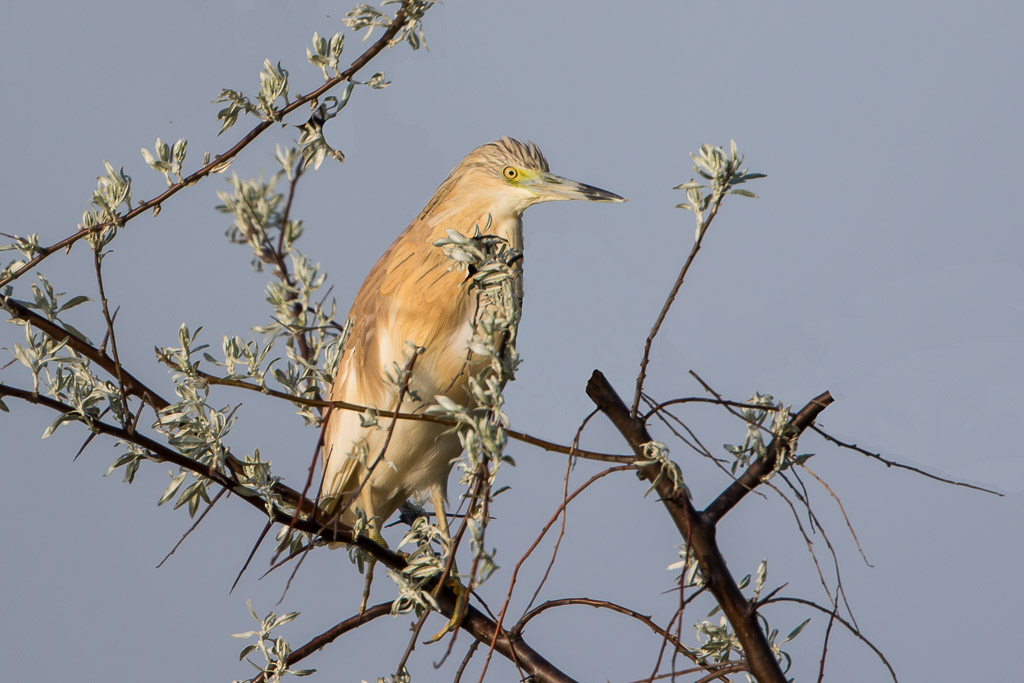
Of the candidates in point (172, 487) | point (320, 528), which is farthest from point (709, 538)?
point (172, 487)

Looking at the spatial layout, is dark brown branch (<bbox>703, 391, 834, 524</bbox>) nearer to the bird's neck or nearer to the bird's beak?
the bird's beak

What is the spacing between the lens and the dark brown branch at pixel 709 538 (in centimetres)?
128

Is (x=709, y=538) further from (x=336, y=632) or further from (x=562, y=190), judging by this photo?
(x=562, y=190)

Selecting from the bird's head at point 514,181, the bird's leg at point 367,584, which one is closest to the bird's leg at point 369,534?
the bird's leg at point 367,584

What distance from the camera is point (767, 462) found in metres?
1.39

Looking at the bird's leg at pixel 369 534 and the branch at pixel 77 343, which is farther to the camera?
the bird's leg at pixel 369 534

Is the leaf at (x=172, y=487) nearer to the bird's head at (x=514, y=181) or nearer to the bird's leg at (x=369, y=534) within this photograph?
the bird's leg at (x=369, y=534)

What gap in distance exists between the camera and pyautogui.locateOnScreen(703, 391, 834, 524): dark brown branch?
1.36 meters

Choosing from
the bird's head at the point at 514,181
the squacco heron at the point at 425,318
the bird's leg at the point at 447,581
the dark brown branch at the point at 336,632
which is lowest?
the dark brown branch at the point at 336,632

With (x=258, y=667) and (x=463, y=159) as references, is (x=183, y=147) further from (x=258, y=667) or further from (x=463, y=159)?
(x=463, y=159)

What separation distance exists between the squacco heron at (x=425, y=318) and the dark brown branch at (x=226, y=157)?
0.71 metres

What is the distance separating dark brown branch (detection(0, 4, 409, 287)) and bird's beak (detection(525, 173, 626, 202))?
2.52 ft

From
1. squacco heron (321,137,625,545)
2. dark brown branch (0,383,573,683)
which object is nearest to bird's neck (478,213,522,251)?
squacco heron (321,137,625,545)

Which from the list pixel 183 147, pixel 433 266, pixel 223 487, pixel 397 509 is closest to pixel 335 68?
pixel 183 147
